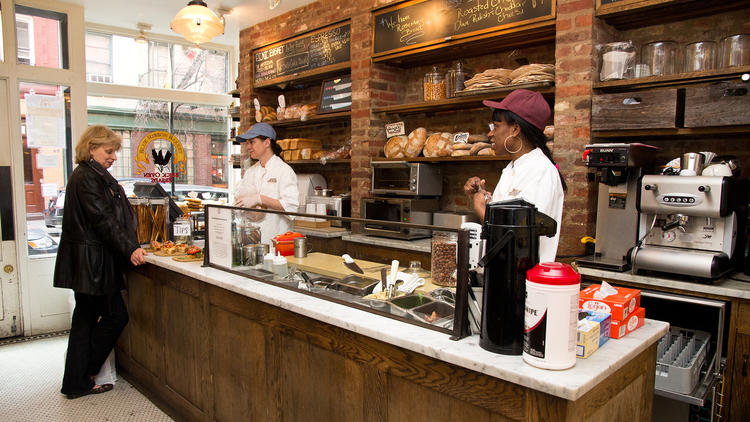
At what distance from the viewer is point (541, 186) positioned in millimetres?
2139

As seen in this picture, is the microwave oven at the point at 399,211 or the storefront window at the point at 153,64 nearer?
the microwave oven at the point at 399,211

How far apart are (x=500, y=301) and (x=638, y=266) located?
1691mm

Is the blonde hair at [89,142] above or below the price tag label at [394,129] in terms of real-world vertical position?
below

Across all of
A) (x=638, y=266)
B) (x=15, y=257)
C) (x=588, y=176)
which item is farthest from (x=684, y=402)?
(x=15, y=257)

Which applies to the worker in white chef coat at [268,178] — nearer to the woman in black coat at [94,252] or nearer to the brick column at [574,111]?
the woman in black coat at [94,252]

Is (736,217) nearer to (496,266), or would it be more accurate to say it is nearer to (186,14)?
(496,266)

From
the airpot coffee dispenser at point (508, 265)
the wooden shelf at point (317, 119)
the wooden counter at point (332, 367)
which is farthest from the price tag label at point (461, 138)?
the airpot coffee dispenser at point (508, 265)

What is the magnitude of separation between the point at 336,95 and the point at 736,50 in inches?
126

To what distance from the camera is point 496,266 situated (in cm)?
130

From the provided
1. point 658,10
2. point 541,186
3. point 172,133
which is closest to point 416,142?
point 658,10

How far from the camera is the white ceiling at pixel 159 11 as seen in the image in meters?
Result: 4.90

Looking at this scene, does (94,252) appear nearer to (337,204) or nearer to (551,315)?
(337,204)

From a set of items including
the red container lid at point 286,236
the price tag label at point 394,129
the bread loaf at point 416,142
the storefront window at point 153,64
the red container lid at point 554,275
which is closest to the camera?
the red container lid at point 554,275

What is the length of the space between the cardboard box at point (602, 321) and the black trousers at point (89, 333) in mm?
2829
